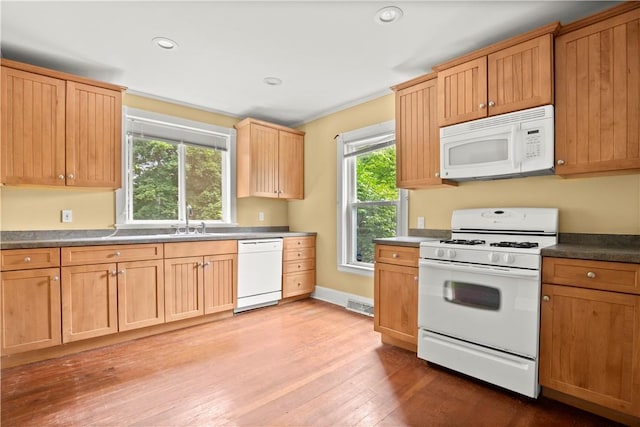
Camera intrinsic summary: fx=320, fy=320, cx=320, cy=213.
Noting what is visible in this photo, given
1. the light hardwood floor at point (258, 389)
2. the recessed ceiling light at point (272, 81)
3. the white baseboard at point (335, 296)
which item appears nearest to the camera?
the light hardwood floor at point (258, 389)

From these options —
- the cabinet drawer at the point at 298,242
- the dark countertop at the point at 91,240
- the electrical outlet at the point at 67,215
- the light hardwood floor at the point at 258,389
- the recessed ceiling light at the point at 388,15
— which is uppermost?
the recessed ceiling light at the point at 388,15

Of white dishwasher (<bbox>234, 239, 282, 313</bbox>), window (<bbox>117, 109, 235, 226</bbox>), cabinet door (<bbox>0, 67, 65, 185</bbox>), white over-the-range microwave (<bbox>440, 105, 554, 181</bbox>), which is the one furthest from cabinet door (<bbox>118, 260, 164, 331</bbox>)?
white over-the-range microwave (<bbox>440, 105, 554, 181</bbox>)

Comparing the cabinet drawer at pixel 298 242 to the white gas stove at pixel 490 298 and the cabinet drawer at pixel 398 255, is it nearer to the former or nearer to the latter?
the cabinet drawer at pixel 398 255

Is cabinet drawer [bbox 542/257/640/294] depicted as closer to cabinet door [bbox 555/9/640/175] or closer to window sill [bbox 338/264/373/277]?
cabinet door [bbox 555/9/640/175]

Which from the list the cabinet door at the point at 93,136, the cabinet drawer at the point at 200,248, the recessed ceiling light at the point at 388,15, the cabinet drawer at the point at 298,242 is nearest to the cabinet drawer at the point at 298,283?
the cabinet drawer at the point at 298,242

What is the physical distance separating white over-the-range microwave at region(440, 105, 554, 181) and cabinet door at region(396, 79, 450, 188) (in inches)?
4.5

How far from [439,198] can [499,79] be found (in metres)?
1.11

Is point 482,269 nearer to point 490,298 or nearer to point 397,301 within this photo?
point 490,298

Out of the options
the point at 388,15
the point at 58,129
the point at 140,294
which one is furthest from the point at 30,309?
the point at 388,15

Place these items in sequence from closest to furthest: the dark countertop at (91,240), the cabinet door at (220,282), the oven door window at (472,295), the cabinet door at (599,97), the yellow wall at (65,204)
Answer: the cabinet door at (599,97)
the oven door window at (472,295)
the dark countertop at (91,240)
the yellow wall at (65,204)
the cabinet door at (220,282)

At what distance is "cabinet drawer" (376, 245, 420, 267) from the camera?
2574 millimetres

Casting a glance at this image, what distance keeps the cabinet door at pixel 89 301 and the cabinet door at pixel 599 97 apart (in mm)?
3576

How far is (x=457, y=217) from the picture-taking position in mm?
2809

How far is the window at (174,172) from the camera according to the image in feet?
11.4
